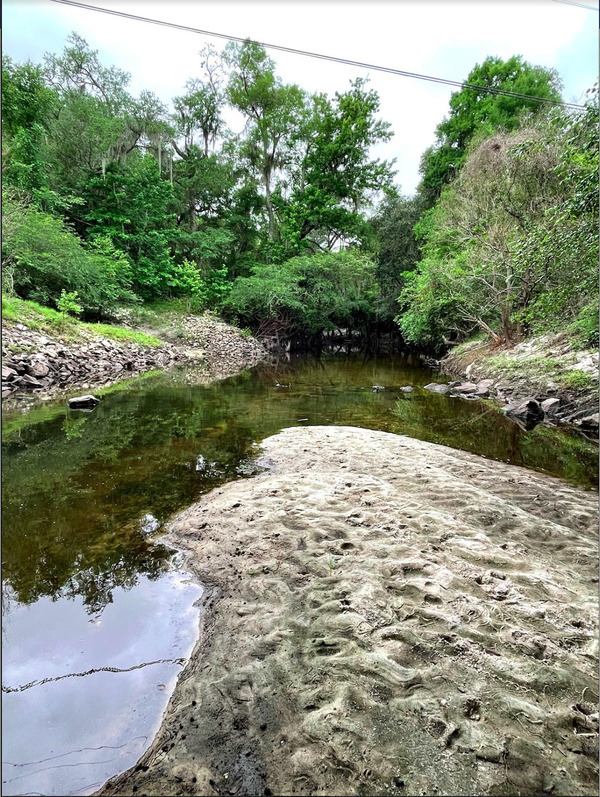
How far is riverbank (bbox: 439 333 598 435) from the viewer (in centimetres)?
773

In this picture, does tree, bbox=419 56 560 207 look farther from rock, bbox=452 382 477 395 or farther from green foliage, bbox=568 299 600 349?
green foliage, bbox=568 299 600 349

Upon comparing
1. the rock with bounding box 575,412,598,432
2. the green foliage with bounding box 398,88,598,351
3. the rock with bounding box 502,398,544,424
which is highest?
the green foliage with bounding box 398,88,598,351

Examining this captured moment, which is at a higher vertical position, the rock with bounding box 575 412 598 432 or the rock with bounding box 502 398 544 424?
the rock with bounding box 575 412 598 432

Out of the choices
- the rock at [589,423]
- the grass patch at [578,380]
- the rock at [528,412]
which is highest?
the grass patch at [578,380]

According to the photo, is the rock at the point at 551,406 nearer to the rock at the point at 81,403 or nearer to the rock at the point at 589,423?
the rock at the point at 589,423

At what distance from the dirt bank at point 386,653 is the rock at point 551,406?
4.89m

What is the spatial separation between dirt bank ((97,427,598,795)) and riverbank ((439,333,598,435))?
15.8ft

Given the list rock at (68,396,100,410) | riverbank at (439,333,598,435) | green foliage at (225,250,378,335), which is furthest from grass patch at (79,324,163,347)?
riverbank at (439,333,598,435)

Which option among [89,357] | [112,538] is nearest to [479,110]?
[89,357]

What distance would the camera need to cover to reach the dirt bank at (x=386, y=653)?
4.97 feet

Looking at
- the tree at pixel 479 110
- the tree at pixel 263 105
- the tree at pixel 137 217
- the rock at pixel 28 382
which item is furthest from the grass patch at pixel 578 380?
the tree at pixel 263 105

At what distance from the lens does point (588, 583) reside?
8.85ft

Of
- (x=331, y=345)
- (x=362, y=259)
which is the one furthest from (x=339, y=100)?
(x=331, y=345)

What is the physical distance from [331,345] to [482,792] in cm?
3241
